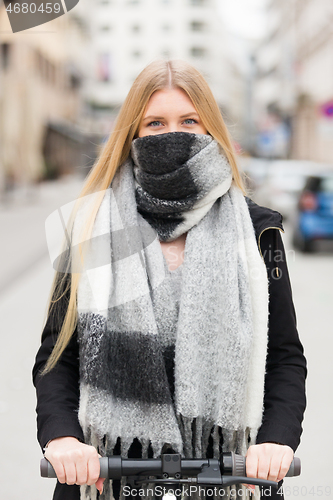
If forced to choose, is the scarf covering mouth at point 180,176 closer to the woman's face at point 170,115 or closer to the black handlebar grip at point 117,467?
the woman's face at point 170,115

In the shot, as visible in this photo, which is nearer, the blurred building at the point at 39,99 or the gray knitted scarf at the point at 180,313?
the gray knitted scarf at the point at 180,313

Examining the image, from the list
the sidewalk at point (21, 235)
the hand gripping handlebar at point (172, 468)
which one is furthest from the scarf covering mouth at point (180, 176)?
the sidewalk at point (21, 235)

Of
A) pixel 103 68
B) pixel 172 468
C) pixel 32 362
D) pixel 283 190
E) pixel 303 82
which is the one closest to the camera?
pixel 172 468

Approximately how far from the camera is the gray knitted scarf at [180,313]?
170cm

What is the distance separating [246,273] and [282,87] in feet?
159

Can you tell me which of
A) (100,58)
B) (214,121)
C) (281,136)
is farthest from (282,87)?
(214,121)

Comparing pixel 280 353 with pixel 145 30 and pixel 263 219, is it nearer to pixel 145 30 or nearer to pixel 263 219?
pixel 263 219

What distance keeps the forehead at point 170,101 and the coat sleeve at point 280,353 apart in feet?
1.49

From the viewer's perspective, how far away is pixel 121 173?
1.95m

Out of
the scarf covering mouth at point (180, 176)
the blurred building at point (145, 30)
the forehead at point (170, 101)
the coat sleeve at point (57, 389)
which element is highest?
the blurred building at point (145, 30)

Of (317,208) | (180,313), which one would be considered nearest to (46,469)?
(180,313)

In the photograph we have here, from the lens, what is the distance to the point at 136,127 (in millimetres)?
1876

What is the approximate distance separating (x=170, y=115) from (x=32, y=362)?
4.39 m

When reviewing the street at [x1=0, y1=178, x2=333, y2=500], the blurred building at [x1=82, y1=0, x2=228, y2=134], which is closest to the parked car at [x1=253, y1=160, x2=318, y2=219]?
the street at [x1=0, y1=178, x2=333, y2=500]
